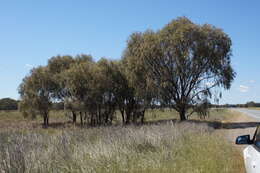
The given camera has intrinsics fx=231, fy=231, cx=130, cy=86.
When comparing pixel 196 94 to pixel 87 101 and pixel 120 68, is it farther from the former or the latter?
pixel 87 101

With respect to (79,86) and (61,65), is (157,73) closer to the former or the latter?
(79,86)

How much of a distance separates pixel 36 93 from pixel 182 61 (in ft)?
66.0

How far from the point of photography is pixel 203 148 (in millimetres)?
8250

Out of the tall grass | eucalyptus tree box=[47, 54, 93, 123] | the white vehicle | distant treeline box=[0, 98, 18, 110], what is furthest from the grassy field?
distant treeline box=[0, 98, 18, 110]

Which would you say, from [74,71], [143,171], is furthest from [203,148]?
[74,71]

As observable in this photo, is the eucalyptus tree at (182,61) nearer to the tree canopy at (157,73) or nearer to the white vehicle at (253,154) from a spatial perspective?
the tree canopy at (157,73)

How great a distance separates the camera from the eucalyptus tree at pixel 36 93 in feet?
102

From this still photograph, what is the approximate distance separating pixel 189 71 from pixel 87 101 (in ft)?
37.6

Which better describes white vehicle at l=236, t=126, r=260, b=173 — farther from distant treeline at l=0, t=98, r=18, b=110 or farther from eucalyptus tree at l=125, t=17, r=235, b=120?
distant treeline at l=0, t=98, r=18, b=110

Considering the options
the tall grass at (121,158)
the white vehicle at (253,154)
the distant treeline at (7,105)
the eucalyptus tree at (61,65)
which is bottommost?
the tall grass at (121,158)

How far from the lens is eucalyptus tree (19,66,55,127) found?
3114 centimetres

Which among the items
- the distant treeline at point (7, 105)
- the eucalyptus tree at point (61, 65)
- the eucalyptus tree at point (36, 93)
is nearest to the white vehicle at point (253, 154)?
the eucalyptus tree at point (61, 65)

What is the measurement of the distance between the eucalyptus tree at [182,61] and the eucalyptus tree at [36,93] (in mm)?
13522

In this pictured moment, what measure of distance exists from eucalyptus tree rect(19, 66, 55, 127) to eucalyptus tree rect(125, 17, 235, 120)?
44.4ft
